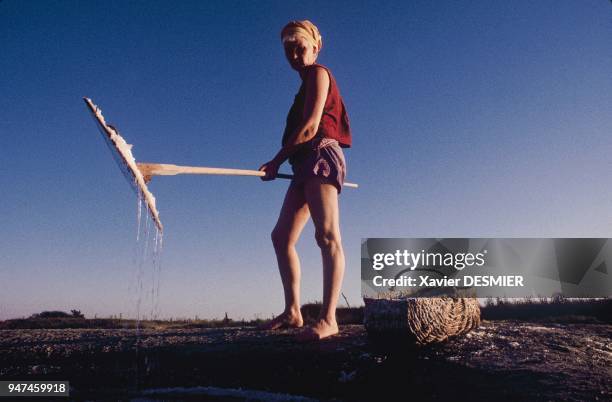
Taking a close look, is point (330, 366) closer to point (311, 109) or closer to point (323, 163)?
point (323, 163)

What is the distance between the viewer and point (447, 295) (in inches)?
139

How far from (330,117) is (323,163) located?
0.38 meters

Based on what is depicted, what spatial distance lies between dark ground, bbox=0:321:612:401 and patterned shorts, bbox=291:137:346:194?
104cm

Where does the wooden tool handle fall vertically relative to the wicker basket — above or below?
above

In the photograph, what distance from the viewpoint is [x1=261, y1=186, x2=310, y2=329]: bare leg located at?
145 inches

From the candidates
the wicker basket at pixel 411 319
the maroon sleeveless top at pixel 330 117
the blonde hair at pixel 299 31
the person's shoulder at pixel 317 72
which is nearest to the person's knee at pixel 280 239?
the maroon sleeveless top at pixel 330 117

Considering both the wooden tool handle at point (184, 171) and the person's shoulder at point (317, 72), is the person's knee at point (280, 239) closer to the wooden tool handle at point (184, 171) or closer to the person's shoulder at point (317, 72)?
the wooden tool handle at point (184, 171)

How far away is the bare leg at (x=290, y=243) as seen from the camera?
3.68m

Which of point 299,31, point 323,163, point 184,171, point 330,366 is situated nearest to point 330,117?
point 323,163

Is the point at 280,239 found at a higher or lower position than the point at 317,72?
lower

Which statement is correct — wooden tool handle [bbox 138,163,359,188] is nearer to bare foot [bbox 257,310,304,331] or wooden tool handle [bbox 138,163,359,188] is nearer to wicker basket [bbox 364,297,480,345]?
bare foot [bbox 257,310,304,331]

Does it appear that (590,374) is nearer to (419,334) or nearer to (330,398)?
(419,334)

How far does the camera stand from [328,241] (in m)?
3.30

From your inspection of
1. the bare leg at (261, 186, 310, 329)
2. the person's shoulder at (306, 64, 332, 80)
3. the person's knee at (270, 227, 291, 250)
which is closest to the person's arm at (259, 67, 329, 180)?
the person's shoulder at (306, 64, 332, 80)
